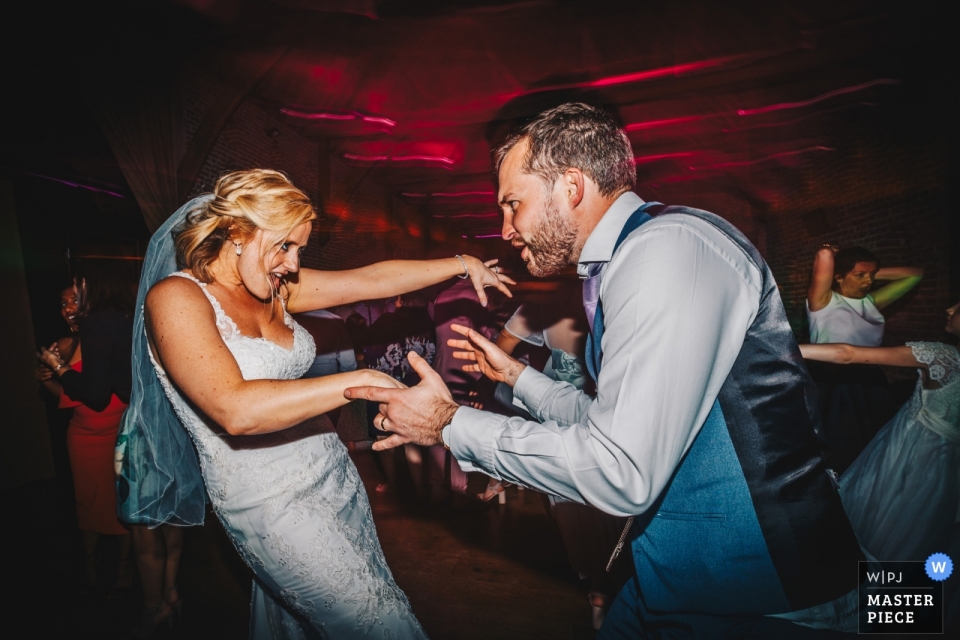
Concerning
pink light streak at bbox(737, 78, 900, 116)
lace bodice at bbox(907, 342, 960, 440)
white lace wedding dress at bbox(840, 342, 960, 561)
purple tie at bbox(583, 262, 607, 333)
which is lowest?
white lace wedding dress at bbox(840, 342, 960, 561)

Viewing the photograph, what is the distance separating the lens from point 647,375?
79 centimetres

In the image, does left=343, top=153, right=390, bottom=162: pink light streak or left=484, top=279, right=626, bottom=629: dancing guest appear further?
left=343, top=153, right=390, bottom=162: pink light streak

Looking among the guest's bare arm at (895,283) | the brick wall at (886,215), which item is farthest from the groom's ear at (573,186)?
the brick wall at (886,215)

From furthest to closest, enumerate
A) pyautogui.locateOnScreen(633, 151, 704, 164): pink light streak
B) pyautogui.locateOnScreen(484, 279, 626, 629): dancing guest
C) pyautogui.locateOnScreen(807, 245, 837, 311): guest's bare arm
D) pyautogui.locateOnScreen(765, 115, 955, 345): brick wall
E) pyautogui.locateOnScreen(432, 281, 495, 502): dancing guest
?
pyautogui.locateOnScreen(633, 151, 704, 164): pink light streak, pyautogui.locateOnScreen(765, 115, 955, 345): brick wall, pyautogui.locateOnScreen(432, 281, 495, 502): dancing guest, pyautogui.locateOnScreen(807, 245, 837, 311): guest's bare arm, pyautogui.locateOnScreen(484, 279, 626, 629): dancing guest

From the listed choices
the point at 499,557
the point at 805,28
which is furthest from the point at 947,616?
the point at 805,28

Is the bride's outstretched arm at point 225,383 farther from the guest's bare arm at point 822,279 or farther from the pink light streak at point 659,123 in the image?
the pink light streak at point 659,123

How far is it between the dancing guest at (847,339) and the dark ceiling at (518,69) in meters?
2.46

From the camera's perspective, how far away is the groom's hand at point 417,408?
1.08m

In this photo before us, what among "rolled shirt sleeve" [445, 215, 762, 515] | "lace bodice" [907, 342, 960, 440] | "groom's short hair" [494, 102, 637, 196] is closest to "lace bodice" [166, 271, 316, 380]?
"rolled shirt sleeve" [445, 215, 762, 515]

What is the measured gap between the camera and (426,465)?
435cm

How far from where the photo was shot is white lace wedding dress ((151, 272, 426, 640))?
1487 millimetres

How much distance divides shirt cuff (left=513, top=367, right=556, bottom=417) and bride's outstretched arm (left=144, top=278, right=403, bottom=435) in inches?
17.4

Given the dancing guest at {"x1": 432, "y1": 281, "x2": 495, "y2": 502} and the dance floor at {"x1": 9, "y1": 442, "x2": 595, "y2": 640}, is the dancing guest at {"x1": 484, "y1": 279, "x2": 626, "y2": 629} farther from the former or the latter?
the dancing guest at {"x1": 432, "y1": 281, "x2": 495, "y2": 502}

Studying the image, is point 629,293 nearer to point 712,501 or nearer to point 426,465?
point 712,501
